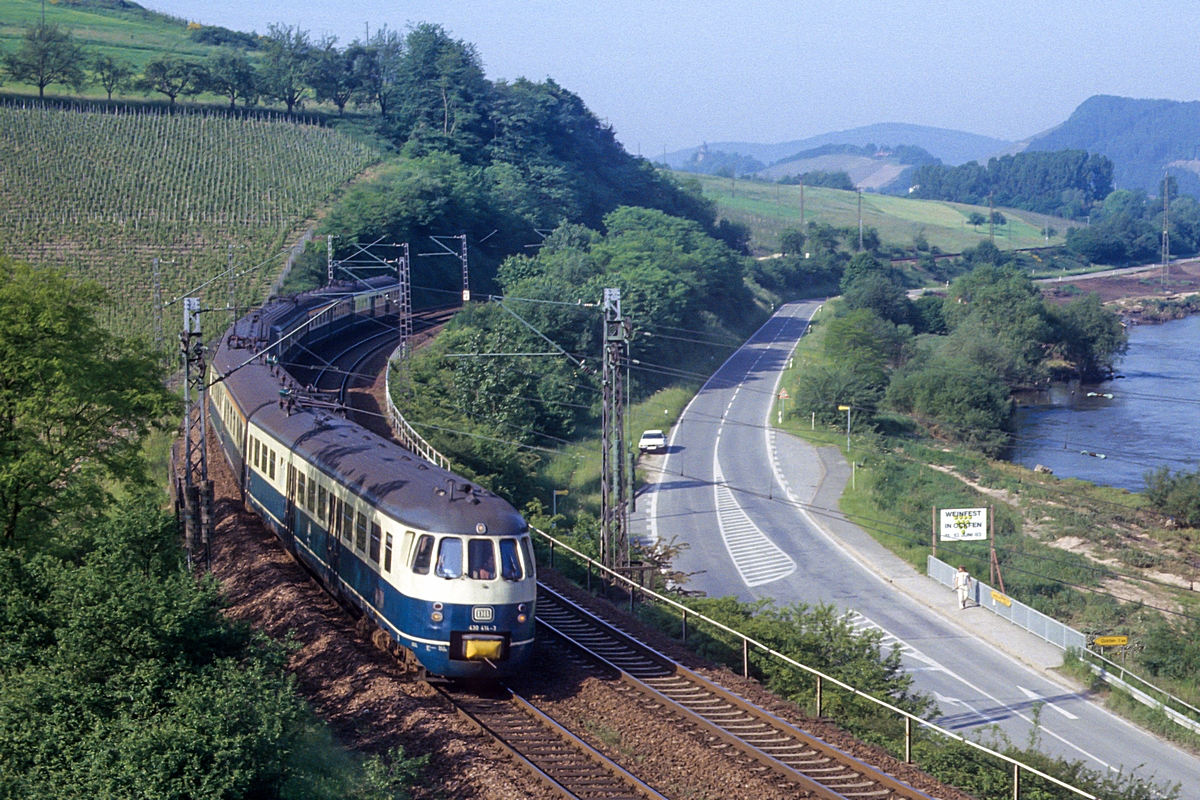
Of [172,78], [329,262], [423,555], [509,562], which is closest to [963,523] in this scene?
[509,562]

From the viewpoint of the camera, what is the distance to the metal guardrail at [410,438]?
34.6 m

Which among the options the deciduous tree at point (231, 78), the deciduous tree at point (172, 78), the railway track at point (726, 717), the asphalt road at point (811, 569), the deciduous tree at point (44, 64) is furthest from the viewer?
the deciduous tree at point (231, 78)

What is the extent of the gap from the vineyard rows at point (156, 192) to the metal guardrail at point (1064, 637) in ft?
144

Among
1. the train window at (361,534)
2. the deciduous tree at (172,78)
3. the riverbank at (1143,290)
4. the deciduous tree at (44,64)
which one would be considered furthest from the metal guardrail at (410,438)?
the riverbank at (1143,290)

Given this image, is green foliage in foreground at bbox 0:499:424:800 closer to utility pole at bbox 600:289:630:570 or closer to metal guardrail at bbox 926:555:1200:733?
utility pole at bbox 600:289:630:570

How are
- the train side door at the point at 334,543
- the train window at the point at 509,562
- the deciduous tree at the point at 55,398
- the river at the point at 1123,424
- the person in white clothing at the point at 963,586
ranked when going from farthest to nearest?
1. the river at the point at 1123,424
2. the person in white clothing at the point at 963,586
3. the deciduous tree at the point at 55,398
4. the train side door at the point at 334,543
5. the train window at the point at 509,562

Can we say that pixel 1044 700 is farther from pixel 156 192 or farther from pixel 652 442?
pixel 156 192

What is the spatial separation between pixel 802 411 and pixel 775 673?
49250 millimetres

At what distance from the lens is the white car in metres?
61.1

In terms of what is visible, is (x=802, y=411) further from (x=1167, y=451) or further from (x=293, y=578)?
(x=293, y=578)

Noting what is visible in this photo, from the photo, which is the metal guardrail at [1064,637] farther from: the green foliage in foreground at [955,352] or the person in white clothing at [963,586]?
the green foliage in foreground at [955,352]

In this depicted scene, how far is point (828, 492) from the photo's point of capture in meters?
53.7

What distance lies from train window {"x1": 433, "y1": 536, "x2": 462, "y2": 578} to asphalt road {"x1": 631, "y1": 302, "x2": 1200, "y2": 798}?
9666mm

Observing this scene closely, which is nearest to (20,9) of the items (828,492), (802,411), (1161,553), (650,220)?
(650,220)
